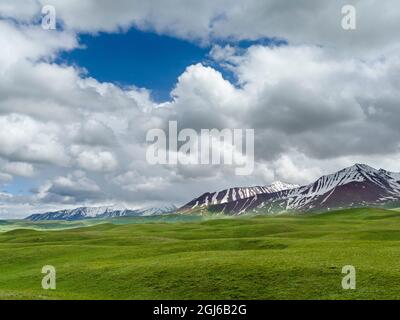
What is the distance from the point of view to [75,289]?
50906 mm

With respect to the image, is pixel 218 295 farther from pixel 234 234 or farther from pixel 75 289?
pixel 234 234

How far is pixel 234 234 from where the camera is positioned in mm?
120062

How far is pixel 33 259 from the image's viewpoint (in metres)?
75.9

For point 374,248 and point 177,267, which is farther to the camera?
point 374,248
